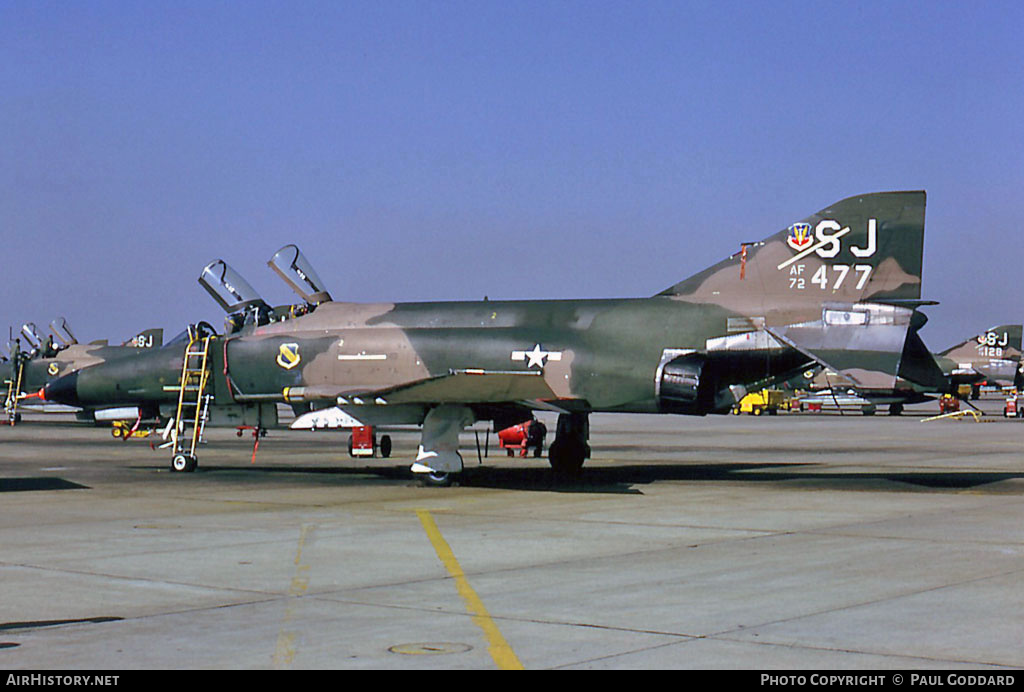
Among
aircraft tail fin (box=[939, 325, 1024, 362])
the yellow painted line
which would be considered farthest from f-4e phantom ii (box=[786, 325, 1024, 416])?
the yellow painted line

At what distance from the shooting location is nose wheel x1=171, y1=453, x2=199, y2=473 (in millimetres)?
23156

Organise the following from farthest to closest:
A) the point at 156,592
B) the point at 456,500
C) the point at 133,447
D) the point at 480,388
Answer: the point at 133,447, the point at 480,388, the point at 456,500, the point at 156,592

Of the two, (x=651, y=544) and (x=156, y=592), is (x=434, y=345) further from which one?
(x=156, y=592)

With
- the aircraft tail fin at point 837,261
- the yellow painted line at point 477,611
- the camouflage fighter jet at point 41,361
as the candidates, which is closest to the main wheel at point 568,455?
the aircraft tail fin at point 837,261

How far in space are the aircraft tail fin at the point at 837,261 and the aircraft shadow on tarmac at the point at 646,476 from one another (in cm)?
330

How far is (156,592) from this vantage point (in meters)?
9.45

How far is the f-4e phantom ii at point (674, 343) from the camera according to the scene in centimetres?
1872

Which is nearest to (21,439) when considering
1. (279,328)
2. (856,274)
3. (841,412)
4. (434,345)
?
(279,328)

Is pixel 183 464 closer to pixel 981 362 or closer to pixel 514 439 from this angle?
pixel 514 439

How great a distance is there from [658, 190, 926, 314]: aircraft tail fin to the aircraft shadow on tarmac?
330cm

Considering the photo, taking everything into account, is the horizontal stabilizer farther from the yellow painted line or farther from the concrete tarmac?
the yellow painted line

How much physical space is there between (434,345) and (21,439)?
2231 centimetres

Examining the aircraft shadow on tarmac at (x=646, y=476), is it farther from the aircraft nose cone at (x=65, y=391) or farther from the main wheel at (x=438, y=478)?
the aircraft nose cone at (x=65, y=391)

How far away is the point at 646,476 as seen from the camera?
22328 mm
